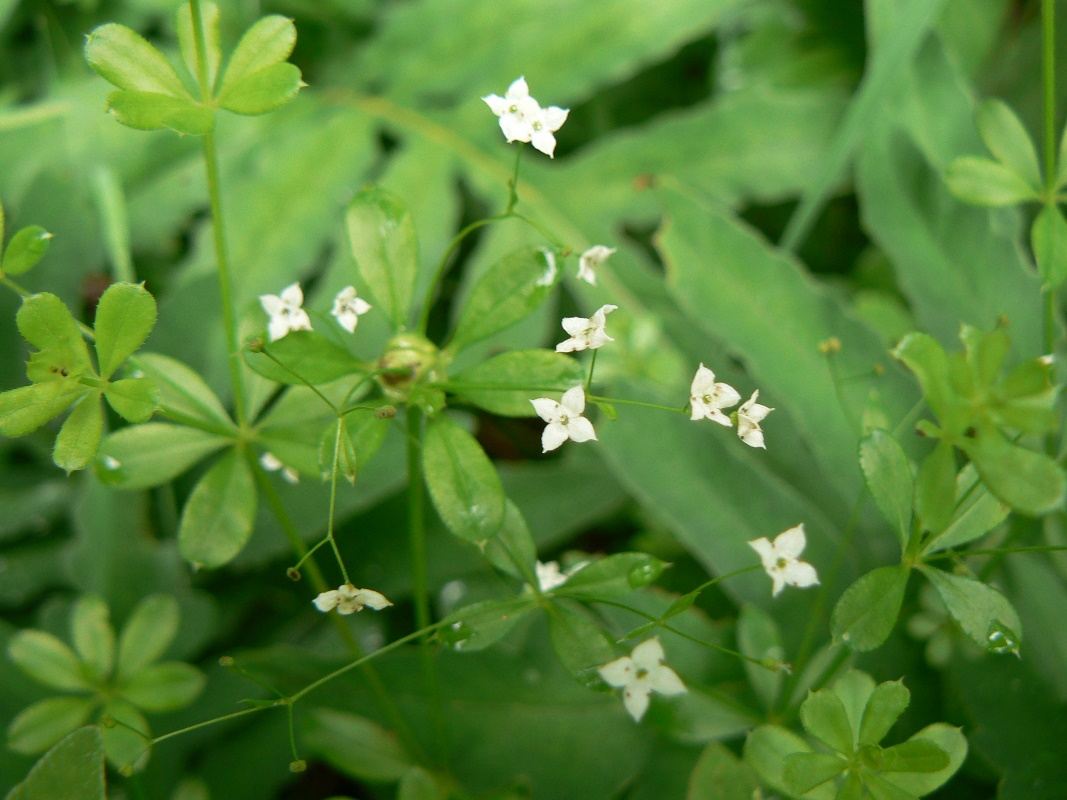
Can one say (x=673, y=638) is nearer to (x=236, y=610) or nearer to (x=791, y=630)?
(x=791, y=630)

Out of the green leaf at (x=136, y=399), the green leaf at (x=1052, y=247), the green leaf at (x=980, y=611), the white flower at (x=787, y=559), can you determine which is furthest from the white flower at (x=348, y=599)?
the green leaf at (x=1052, y=247)

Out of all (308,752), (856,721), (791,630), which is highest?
(856,721)

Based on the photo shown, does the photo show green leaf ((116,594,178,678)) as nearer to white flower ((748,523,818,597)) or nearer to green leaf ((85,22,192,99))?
green leaf ((85,22,192,99))

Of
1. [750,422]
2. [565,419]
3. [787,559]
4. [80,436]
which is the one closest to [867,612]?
[787,559]

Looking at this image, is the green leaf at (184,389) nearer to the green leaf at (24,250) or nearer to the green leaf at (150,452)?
the green leaf at (150,452)

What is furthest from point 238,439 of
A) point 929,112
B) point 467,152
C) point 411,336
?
point 929,112

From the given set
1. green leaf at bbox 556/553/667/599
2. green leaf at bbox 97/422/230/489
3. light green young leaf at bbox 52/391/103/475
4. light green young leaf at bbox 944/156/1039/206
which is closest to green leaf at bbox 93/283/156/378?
light green young leaf at bbox 52/391/103/475

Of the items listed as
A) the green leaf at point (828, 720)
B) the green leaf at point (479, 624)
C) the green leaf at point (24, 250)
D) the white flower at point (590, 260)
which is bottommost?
the green leaf at point (828, 720)
